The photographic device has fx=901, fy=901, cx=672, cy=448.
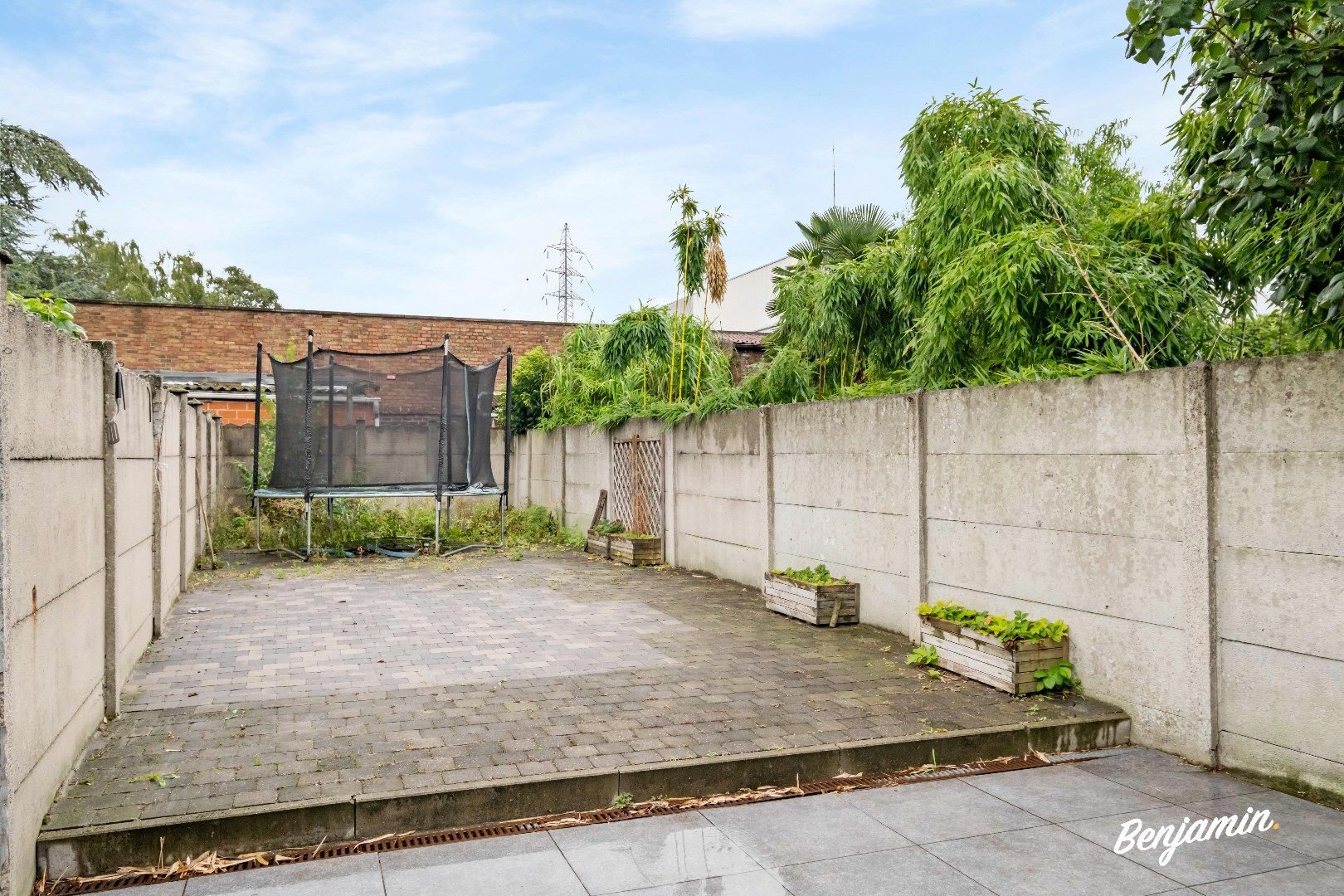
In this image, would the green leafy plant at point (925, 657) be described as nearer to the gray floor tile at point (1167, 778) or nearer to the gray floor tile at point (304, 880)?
the gray floor tile at point (1167, 778)

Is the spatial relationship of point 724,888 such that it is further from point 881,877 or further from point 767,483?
point 767,483

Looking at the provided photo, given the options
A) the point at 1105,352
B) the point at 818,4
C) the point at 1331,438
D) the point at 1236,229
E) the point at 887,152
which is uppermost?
the point at 818,4

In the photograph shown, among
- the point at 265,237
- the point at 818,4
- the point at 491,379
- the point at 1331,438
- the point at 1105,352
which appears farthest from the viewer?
the point at 265,237

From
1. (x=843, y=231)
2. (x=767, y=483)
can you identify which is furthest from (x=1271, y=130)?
(x=843, y=231)

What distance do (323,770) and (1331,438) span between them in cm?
407

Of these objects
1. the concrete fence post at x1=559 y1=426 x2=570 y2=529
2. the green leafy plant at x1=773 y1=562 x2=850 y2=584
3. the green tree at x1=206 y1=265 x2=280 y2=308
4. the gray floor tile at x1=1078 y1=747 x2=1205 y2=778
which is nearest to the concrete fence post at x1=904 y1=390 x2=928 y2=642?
the green leafy plant at x1=773 y1=562 x2=850 y2=584

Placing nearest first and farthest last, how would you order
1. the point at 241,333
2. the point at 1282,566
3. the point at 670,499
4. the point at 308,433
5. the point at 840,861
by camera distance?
the point at 840,861 → the point at 1282,566 → the point at 670,499 → the point at 308,433 → the point at 241,333

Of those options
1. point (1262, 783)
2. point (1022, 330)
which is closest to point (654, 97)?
point (1022, 330)

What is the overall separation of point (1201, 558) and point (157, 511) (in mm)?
6311

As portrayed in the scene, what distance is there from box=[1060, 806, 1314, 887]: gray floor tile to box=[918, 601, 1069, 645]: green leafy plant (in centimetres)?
145

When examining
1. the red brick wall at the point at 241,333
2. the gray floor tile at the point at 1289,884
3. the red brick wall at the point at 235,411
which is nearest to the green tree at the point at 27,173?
the red brick wall at the point at 241,333

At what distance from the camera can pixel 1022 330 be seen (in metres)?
5.60

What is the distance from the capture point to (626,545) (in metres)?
10.3

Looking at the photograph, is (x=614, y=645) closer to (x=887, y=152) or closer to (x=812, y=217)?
(x=887, y=152)
